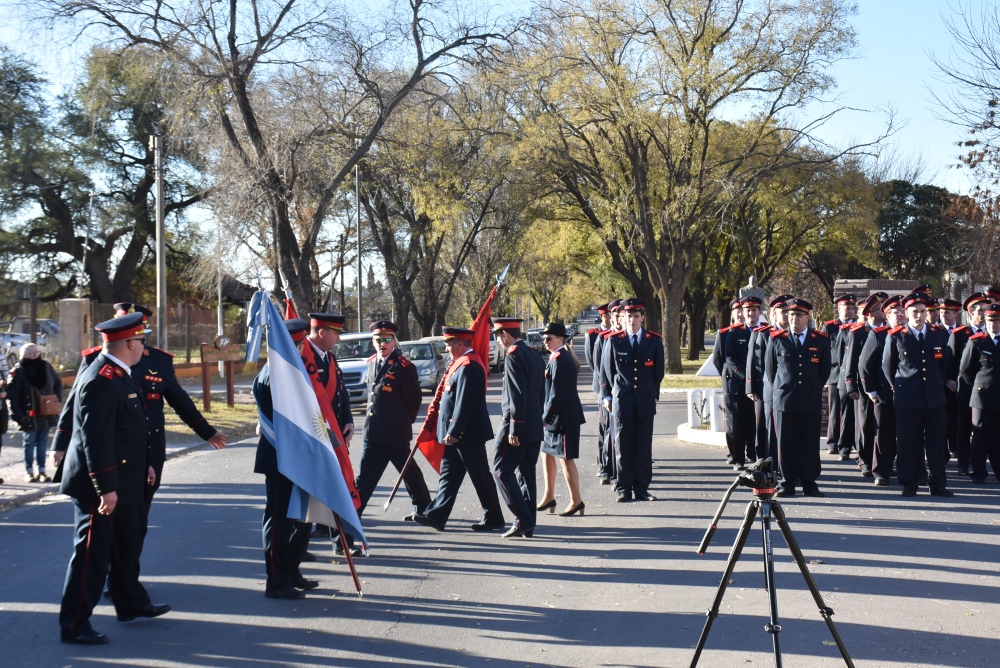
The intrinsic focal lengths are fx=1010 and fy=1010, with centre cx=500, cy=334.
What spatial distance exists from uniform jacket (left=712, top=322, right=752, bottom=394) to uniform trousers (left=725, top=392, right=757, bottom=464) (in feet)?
0.41

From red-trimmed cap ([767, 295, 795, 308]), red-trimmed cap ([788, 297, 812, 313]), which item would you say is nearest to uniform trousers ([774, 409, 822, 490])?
red-trimmed cap ([788, 297, 812, 313])

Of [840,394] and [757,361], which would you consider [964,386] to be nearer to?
[840,394]

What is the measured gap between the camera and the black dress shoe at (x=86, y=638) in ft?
19.8

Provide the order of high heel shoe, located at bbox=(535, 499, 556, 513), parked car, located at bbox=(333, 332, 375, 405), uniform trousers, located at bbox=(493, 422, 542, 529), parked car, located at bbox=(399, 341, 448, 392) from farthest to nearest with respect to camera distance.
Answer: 1. parked car, located at bbox=(399, 341, 448, 392)
2. parked car, located at bbox=(333, 332, 375, 405)
3. high heel shoe, located at bbox=(535, 499, 556, 513)
4. uniform trousers, located at bbox=(493, 422, 542, 529)

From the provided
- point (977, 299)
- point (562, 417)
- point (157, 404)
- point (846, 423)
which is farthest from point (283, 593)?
point (977, 299)

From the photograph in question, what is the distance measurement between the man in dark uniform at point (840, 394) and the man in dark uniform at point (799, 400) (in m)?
2.46

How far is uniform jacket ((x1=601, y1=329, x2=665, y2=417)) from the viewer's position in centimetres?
1074

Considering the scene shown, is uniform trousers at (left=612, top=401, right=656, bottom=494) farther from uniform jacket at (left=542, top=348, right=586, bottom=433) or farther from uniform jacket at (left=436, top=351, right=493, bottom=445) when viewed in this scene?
uniform jacket at (left=436, top=351, right=493, bottom=445)

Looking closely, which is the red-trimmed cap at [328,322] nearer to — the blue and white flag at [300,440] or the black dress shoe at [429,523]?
the blue and white flag at [300,440]

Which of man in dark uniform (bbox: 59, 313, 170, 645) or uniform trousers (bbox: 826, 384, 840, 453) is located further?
uniform trousers (bbox: 826, 384, 840, 453)

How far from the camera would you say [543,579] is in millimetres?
7500

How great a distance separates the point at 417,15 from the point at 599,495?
1831 cm

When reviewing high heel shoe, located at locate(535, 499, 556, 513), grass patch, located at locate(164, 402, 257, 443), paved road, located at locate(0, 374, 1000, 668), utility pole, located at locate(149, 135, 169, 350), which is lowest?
paved road, located at locate(0, 374, 1000, 668)

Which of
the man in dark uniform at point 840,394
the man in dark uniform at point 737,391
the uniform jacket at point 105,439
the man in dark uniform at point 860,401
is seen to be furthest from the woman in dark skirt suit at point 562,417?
the man in dark uniform at point 840,394
